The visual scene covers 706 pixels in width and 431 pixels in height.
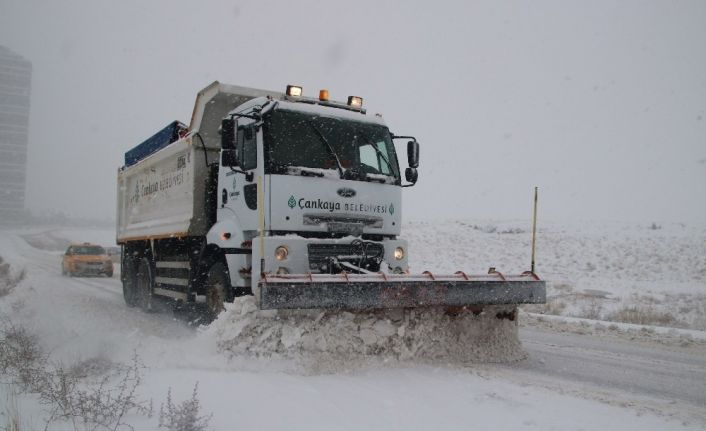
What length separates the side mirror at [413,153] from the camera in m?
7.97

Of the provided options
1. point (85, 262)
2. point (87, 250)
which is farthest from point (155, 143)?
point (87, 250)

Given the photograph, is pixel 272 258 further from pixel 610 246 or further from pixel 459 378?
pixel 610 246

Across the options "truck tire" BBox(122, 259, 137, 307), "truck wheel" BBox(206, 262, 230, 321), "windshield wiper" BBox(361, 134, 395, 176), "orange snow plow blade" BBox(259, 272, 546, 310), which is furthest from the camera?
"truck tire" BBox(122, 259, 137, 307)

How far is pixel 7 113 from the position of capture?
186375 millimetres

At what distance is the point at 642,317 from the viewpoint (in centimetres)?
1150

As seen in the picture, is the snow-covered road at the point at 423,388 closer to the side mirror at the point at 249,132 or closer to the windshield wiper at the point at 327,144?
the side mirror at the point at 249,132

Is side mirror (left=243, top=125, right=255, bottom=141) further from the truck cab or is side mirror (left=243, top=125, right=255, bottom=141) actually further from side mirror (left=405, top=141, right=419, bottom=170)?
side mirror (left=405, top=141, right=419, bottom=170)

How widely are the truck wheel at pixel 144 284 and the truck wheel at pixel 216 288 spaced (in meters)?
3.37

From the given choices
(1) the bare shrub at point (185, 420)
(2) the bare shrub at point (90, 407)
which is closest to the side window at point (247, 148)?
(2) the bare shrub at point (90, 407)

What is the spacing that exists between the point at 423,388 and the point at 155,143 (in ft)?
26.0

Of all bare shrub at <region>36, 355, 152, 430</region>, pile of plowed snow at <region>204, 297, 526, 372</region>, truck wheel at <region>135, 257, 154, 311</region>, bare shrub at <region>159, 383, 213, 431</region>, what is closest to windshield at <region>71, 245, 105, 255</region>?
truck wheel at <region>135, 257, 154, 311</region>

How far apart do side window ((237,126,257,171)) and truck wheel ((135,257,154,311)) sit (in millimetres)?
4659

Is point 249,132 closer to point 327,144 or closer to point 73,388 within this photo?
point 327,144

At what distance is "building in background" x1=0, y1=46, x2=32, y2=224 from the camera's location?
520ft
